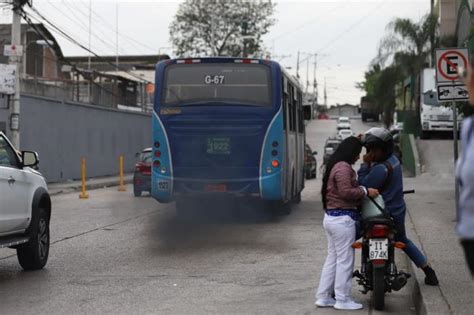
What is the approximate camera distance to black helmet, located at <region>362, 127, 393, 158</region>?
8531 mm

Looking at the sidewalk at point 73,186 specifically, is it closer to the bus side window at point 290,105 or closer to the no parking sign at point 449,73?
the bus side window at point 290,105

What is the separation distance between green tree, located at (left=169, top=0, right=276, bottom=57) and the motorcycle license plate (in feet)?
229

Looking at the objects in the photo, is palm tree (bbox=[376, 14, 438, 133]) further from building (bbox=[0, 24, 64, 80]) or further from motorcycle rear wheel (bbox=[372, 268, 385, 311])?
motorcycle rear wheel (bbox=[372, 268, 385, 311])

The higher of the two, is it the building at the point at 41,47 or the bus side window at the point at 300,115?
the building at the point at 41,47

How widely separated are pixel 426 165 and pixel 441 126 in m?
6.71

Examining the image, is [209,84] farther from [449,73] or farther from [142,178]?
[142,178]

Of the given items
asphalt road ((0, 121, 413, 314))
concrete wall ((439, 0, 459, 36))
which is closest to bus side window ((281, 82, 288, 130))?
asphalt road ((0, 121, 413, 314))

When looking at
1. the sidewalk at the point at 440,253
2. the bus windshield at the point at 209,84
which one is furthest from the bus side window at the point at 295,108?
the sidewalk at the point at 440,253

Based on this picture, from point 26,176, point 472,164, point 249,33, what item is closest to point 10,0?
point 26,176

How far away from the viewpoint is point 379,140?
852 cm

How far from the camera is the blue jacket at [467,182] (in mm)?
3863

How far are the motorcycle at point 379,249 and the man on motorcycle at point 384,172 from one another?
0.29 m

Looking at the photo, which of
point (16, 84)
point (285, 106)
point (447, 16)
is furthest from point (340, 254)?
point (447, 16)

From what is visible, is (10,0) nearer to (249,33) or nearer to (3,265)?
(3,265)
